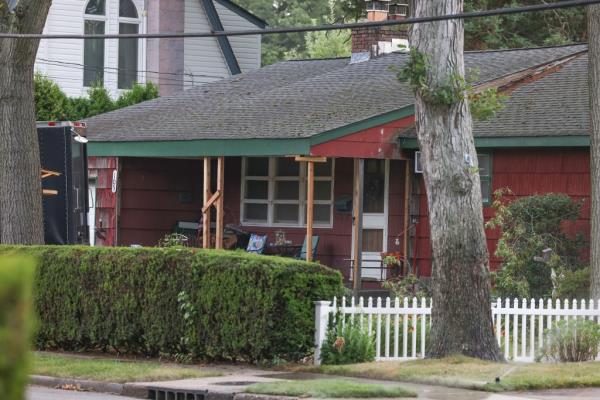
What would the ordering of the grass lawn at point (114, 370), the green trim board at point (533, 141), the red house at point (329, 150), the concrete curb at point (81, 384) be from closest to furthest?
1. the concrete curb at point (81, 384)
2. the grass lawn at point (114, 370)
3. the green trim board at point (533, 141)
4. the red house at point (329, 150)

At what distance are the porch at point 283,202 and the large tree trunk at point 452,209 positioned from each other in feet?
24.1

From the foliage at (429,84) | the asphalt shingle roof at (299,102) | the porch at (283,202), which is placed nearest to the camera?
the foliage at (429,84)

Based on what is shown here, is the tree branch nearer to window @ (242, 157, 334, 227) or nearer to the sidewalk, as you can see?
the sidewalk

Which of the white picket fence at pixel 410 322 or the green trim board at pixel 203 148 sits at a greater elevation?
the green trim board at pixel 203 148

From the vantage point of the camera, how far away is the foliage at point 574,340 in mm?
14133

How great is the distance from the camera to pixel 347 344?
14180 mm

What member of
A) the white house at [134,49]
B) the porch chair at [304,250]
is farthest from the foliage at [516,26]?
the porch chair at [304,250]

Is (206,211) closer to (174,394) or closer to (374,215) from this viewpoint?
(374,215)

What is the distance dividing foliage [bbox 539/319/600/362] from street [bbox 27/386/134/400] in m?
5.35

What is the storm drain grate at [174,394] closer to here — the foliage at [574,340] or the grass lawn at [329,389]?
the grass lawn at [329,389]

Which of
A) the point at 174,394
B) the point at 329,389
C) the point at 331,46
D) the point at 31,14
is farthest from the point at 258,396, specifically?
the point at 331,46

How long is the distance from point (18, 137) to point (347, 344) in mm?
6898

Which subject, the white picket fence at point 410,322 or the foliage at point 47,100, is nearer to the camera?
the white picket fence at point 410,322

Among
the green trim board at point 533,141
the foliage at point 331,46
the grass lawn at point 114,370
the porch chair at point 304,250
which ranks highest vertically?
the foliage at point 331,46
